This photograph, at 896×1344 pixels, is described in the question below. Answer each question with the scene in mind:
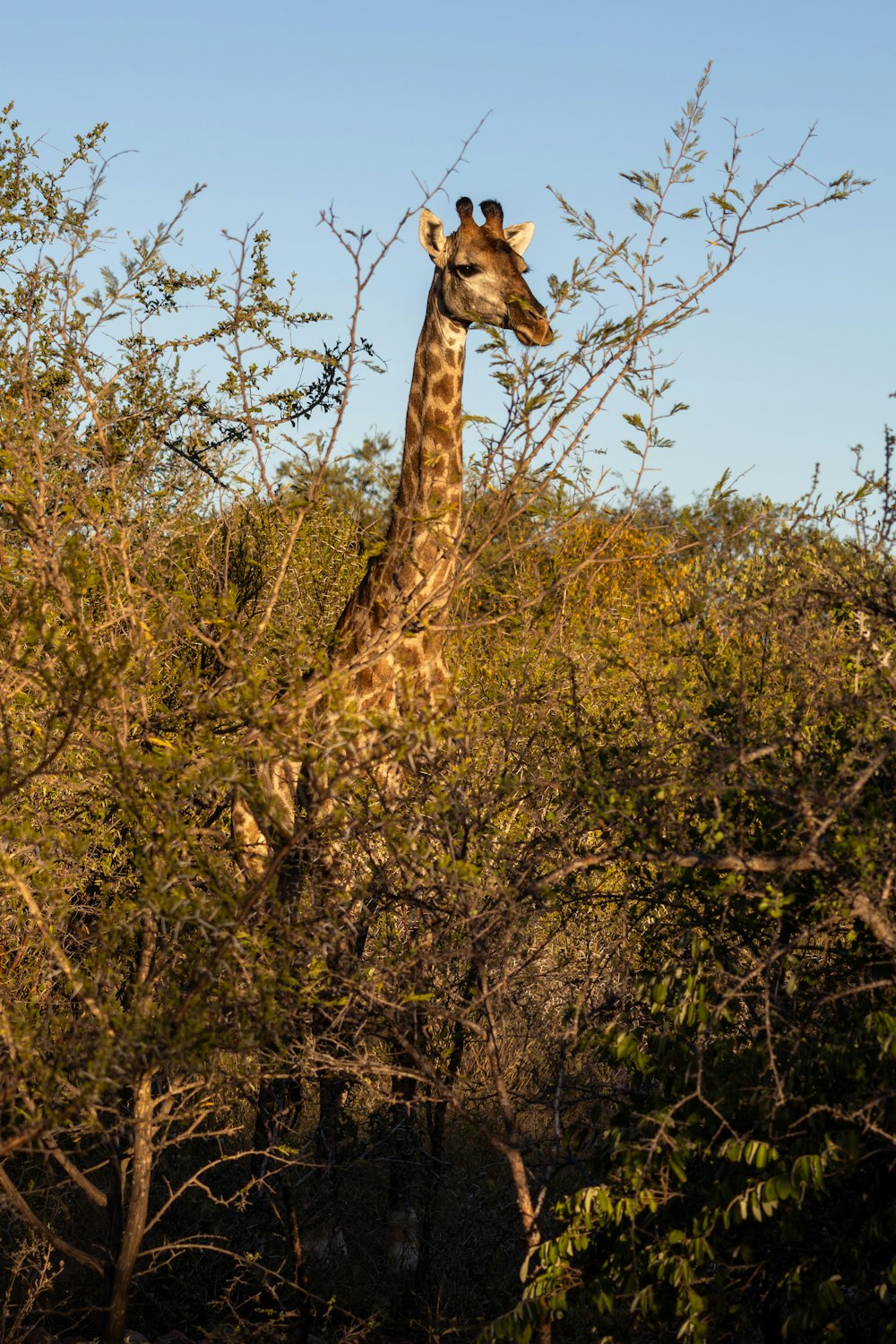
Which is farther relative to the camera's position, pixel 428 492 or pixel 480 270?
pixel 480 270

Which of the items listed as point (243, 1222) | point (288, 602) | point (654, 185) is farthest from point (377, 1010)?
point (288, 602)

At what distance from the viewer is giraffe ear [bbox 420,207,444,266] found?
27.2 feet

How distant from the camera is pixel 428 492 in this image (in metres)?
7.59

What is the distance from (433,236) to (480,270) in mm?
521

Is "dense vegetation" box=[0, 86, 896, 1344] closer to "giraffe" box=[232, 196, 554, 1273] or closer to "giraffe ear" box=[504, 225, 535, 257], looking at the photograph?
"giraffe" box=[232, 196, 554, 1273]

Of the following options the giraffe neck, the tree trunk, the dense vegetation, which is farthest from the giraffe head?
the tree trunk

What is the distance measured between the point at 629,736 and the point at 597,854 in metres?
0.87

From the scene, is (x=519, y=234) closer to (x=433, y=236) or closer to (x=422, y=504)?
(x=433, y=236)

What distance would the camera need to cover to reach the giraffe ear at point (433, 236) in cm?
829

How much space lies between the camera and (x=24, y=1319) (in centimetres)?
529

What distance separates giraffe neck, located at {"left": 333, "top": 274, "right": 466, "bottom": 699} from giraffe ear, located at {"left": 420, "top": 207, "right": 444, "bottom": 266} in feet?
0.55

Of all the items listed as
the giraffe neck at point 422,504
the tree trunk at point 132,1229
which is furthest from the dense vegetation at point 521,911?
the giraffe neck at point 422,504

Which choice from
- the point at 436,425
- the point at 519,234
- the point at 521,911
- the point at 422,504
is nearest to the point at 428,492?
the point at 436,425

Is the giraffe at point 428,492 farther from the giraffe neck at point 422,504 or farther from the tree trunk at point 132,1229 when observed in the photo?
the tree trunk at point 132,1229
